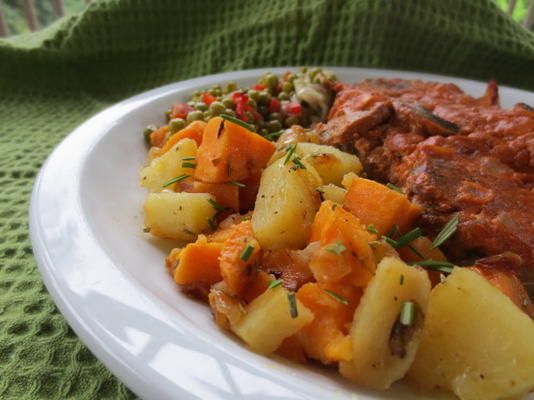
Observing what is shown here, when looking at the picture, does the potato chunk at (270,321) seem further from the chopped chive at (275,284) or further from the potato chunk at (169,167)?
the potato chunk at (169,167)

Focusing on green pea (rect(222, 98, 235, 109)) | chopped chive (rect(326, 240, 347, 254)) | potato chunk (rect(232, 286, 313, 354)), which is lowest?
green pea (rect(222, 98, 235, 109))

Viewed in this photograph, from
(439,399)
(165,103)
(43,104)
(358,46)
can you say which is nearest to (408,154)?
(439,399)

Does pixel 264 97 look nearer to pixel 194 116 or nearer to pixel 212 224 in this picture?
pixel 194 116

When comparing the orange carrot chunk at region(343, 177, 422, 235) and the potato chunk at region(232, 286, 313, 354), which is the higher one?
the orange carrot chunk at region(343, 177, 422, 235)

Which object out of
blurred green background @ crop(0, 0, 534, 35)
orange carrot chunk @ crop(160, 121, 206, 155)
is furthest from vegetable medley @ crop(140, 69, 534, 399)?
blurred green background @ crop(0, 0, 534, 35)

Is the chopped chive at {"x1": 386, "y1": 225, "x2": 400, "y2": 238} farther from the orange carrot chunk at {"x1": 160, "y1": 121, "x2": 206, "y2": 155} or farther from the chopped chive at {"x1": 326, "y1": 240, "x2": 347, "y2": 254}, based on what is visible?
the orange carrot chunk at {"x1": 160, "y1": 121, "x2": 206, "y2": 155}

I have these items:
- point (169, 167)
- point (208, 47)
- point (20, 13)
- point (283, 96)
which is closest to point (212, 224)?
point (169, 167)
